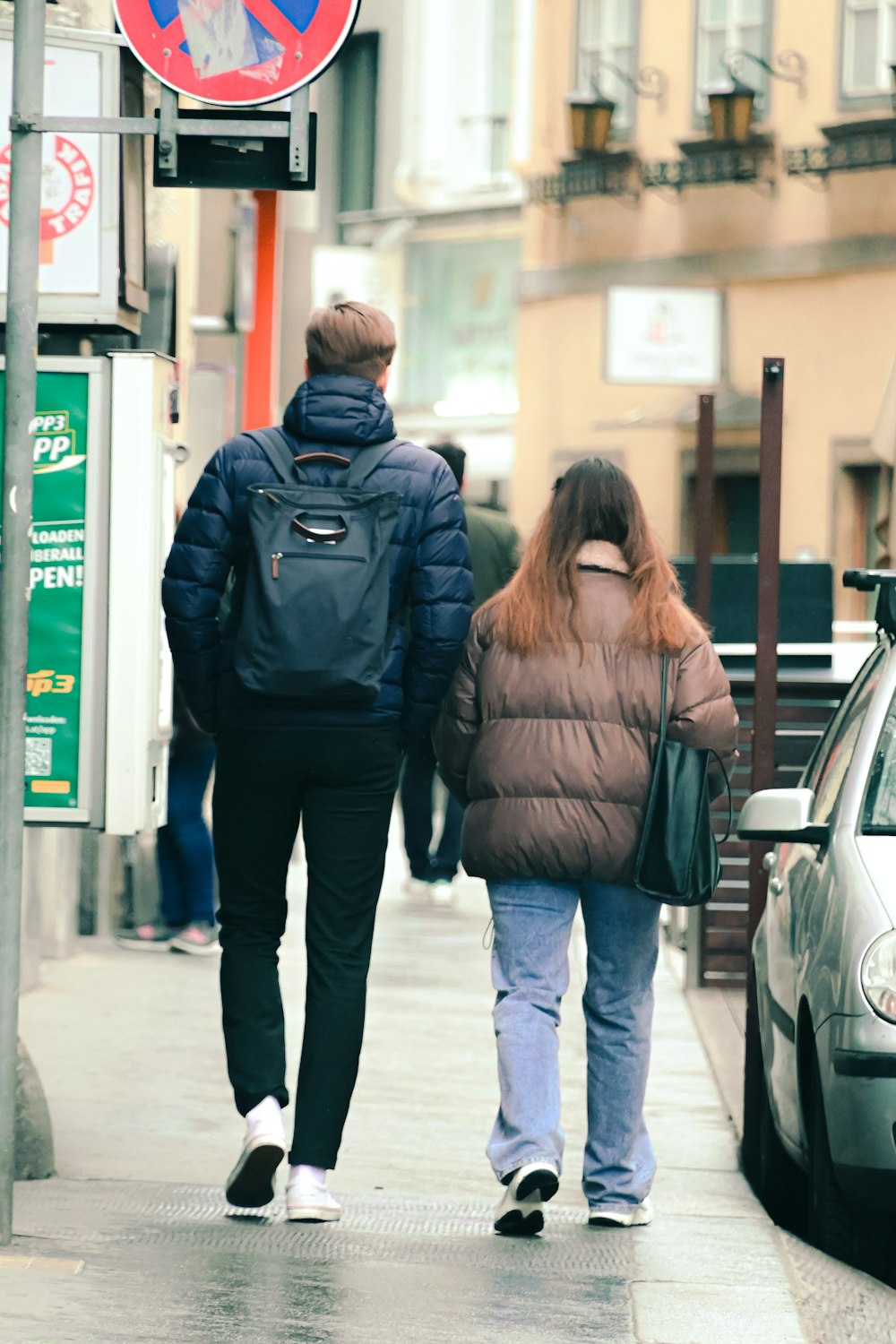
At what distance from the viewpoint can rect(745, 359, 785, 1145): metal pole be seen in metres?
6.62

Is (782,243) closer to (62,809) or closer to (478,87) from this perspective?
(478,87)

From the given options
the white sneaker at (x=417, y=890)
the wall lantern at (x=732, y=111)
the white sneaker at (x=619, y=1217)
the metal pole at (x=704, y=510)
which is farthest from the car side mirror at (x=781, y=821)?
the wall lantern at (x=732, y=111)

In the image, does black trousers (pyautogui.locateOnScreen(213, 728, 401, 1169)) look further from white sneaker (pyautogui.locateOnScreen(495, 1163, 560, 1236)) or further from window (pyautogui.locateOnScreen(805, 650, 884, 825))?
window (pyautogui.locateOnScreen(805, 650, 884, 825))

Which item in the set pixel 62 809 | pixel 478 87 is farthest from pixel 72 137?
pixel 478 87

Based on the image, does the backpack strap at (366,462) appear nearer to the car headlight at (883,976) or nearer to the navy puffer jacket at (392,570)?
the navy puffer jacket at (392,570)

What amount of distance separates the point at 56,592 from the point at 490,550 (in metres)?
5.10

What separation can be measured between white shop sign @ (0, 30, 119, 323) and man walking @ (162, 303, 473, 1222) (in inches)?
23.8

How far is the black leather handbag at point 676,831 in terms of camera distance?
17.5 feet

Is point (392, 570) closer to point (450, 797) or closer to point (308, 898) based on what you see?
point (308, 898)

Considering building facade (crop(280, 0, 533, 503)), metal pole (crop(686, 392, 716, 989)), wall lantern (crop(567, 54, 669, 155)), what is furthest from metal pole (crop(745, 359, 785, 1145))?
building facade (crop(280, 0, 533, 503))

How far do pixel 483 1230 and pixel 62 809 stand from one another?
4.34ft

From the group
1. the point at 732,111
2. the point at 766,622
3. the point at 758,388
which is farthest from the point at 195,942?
the point at 732,111

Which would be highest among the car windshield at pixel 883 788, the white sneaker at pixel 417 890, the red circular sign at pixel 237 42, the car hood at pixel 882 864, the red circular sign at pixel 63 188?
the red circular sign at pixel 237 42

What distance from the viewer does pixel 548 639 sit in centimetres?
547
